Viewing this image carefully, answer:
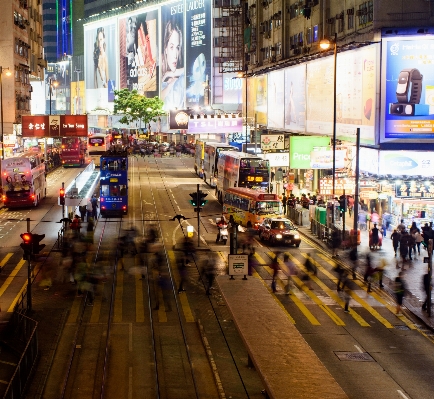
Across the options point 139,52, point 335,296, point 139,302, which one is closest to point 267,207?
point 335,296

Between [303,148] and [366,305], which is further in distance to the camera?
[303,148]

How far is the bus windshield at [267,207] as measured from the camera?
5000cm

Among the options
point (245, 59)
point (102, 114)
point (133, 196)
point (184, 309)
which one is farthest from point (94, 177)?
point (102, 114)

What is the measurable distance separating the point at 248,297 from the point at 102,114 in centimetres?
15794

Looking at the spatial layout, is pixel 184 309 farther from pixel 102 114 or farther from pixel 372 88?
pixel 102 114

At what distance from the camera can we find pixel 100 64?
182 meters

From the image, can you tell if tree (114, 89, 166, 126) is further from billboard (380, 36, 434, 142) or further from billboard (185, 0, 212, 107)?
billboard (380, 36, 434, 142)

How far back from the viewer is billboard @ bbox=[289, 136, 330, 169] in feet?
185

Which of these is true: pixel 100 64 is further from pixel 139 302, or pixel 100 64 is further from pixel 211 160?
pixel 139 302

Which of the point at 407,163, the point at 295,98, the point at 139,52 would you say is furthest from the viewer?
the point at 139,52

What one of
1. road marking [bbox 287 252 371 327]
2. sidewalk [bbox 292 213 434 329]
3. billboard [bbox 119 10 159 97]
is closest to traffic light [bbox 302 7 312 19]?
sidewalk [bbox 292 213 434 329]

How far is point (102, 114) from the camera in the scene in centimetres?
17650

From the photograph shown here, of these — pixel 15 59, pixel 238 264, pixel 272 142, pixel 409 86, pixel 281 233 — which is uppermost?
pixel 15 59

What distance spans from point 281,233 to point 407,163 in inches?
359
